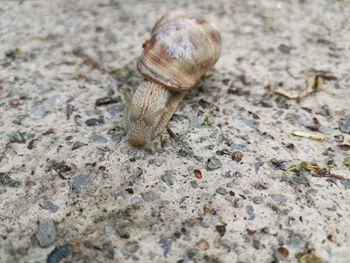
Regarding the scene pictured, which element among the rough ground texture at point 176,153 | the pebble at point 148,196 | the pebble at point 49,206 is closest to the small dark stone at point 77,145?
the rough ground texture at point 176,153

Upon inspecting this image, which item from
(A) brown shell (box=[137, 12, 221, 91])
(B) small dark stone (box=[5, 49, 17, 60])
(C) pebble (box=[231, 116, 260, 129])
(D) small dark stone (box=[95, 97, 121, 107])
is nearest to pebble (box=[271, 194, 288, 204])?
(C) pebble (box=[231, 116, 260, 129])

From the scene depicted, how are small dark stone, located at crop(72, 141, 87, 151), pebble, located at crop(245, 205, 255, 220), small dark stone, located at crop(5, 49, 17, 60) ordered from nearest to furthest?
pebble, located at crop(245, 205, 255, 220)
small dark stone, located at crop(72, 141, 87, 151)
small dark stone, located at crop(5, 49, 17, 60)

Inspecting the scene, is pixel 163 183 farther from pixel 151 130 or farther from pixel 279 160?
pixel 279 160

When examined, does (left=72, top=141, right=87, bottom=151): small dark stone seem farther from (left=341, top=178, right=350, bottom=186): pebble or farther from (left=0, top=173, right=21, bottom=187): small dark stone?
(left=341, top=178, right=350, bottom=186): pebble

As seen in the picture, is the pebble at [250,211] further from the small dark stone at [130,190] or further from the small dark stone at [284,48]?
the small dark stone at [284,48]

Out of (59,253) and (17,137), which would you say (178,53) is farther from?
(59,253)

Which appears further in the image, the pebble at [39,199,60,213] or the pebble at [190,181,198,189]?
the pebble at [190,181,198,189]
